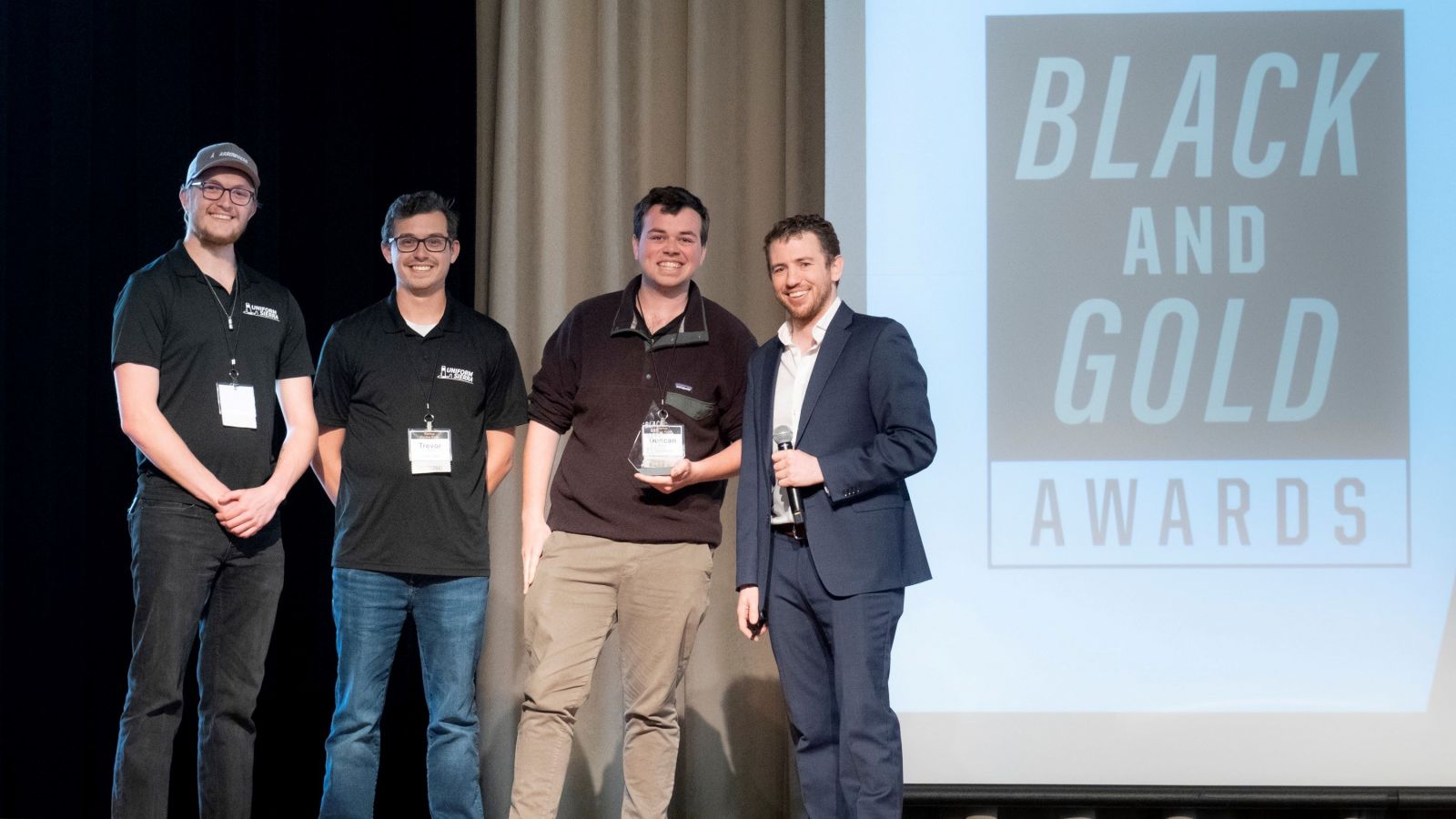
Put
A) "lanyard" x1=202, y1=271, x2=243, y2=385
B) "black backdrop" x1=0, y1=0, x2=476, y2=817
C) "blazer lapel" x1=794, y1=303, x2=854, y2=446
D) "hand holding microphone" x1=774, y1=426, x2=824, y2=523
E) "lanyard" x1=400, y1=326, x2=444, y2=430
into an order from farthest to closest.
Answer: "black backdrop" x1=0, y1=0, x2=476, y2=817 → "lanyard" x1=400, y1=326, x2=444, y2=430 → "lanyard" x1=202, y1=271, x2=243, y2=385 → "blazer lapel" x1=794, y1=303, x2=854, y2=446 → "hand holding microphone" x1=774, y1=426, x2=824, y2=523

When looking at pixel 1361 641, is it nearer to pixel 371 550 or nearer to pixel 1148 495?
pixel 1148 495

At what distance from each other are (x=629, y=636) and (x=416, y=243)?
1019 mm

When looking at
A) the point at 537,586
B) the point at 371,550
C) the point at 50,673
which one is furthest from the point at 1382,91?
the point at 50,673

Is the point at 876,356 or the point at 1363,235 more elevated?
the point at 1363,235

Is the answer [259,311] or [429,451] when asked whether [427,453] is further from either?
[259,311]

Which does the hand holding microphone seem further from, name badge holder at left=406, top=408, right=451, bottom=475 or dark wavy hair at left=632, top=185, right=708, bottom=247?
name badge holder at left=406, top=408, right=451, bottom=475

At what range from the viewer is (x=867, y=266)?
3.51 metres

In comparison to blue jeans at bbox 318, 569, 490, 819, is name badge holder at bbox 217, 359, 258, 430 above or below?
above

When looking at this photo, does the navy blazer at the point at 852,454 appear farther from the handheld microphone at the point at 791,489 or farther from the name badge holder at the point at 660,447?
the name badge holder at the point at 660,447

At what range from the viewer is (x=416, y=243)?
2736mm

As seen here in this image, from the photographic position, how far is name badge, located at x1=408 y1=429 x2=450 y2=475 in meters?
2.70

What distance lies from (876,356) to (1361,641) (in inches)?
74.2

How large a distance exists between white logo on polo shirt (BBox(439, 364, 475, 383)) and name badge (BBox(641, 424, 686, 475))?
0.48 m

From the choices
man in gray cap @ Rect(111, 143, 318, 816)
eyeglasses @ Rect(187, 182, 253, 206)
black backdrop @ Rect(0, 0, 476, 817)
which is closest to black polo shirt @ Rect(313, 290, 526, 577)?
man in gray cap @ Rect(111, 143, 318, 816)
